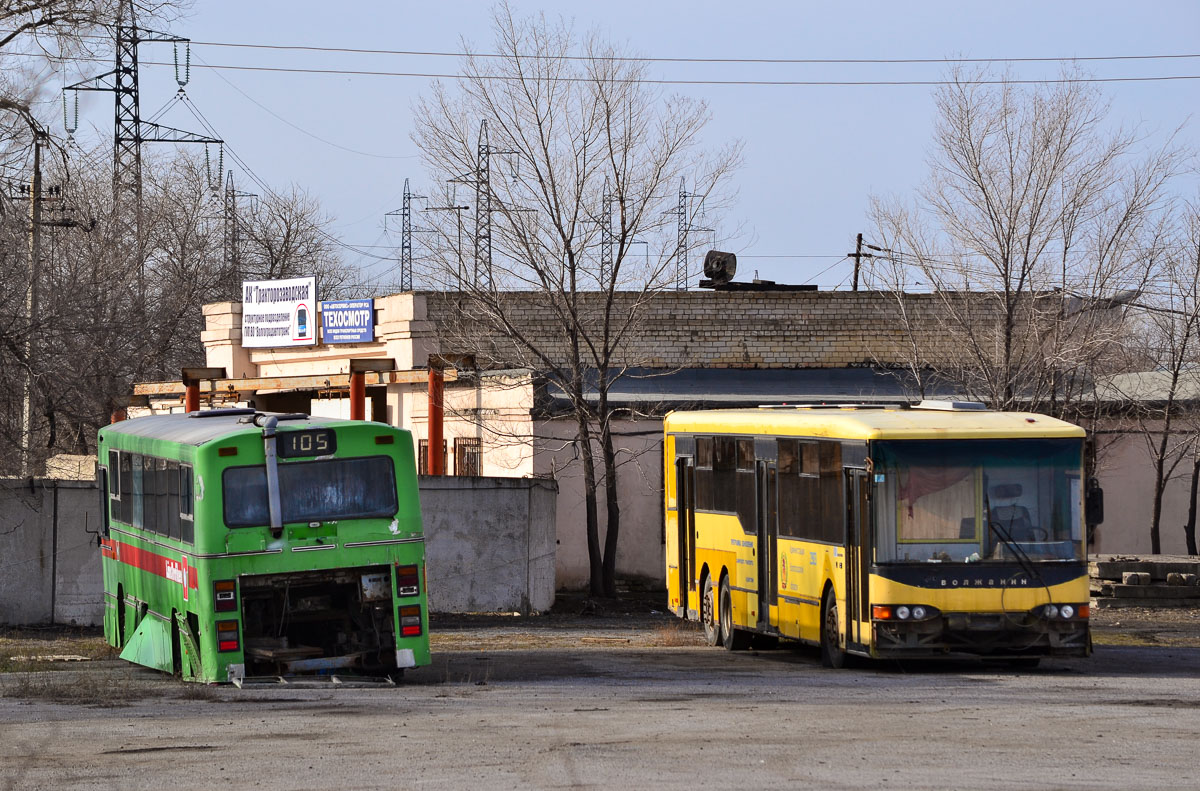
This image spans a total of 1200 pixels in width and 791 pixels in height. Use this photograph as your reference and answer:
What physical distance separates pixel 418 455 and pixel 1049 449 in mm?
18997

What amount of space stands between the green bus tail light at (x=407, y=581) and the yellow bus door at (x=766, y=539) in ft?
14.6

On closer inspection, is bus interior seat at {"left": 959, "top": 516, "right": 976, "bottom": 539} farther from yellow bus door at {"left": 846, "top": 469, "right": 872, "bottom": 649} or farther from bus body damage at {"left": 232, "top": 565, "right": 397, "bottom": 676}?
bus body damage at {"left": 232, "top": 565, "right": 397, "bottom": 676}

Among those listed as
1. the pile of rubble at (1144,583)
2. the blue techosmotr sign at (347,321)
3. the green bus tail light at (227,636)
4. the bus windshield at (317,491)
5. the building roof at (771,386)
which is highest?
the blue techosmotr sign at (347,321)

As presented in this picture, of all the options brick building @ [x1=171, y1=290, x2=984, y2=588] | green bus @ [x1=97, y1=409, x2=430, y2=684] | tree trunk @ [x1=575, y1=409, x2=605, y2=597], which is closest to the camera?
green bus @ [x1=97, y1=409, x2=430, y2=684]

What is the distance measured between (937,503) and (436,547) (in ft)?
38.9

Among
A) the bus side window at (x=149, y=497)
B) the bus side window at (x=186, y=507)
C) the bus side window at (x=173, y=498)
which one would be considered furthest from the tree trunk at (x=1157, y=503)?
the bus side window at (x=186, y=507)

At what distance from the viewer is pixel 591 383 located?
3028 centimetres

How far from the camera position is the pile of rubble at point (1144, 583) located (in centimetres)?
2552

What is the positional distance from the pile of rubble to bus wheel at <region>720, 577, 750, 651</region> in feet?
27.6

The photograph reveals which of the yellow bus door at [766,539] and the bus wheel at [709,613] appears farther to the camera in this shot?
the bus wheel at [709,613]

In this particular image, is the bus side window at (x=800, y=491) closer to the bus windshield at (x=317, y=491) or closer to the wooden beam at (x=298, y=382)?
the bus windshield at (x=317, y=491)

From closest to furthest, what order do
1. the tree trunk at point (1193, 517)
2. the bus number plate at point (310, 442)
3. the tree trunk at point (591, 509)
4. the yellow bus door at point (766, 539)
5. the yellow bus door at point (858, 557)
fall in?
1. the yellow bus door at point (858, 557)
2. the bus number plate at point (310, 442)
3. the yellow bus door at point (766, 539)
4. the tree trunk at point (591, 509)
5. the tree trunk at point (1193, 517)

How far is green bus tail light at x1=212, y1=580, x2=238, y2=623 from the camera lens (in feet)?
50.3

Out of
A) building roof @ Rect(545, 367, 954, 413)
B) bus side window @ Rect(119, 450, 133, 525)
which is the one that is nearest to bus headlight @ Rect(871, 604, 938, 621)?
bus side window @ Rect(119, 450, 133, 525)
